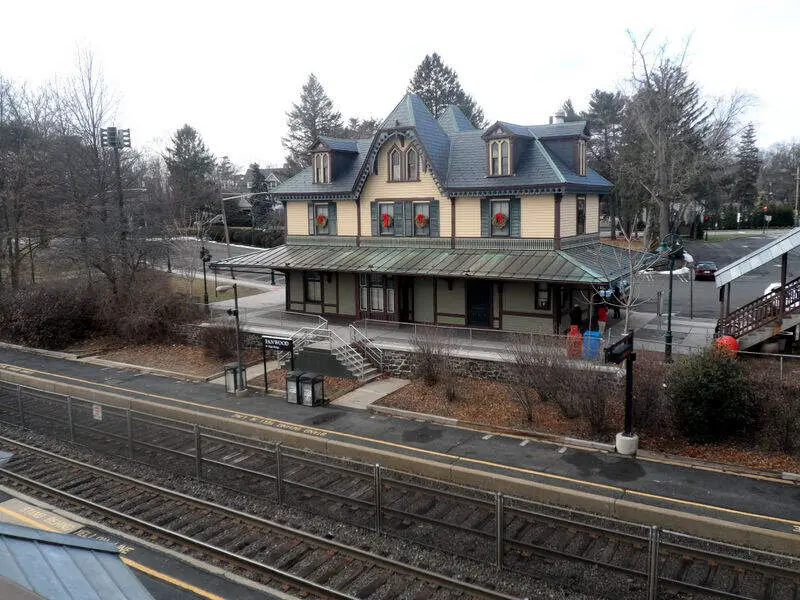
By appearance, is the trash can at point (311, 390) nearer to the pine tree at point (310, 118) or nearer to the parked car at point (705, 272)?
the parked car at point (705, 272)

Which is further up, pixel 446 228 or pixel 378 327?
pixel 446 228

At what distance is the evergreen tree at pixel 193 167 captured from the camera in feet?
253

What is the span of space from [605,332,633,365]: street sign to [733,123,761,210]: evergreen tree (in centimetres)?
8398

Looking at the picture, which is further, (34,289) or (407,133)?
(34,289)

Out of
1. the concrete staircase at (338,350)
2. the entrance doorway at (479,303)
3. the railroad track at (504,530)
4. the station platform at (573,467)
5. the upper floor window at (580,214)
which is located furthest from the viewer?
the upper floor window at (580,214)

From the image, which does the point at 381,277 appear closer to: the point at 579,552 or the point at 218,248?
the point at 579,552

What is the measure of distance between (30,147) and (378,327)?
27944 millimetres

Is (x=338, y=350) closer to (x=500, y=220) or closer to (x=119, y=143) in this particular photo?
(x=500, y=220)

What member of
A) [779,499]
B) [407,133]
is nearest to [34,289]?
[407,133]

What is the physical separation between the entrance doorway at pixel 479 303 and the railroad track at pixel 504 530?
13732mm

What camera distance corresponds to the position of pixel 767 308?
21219 mm

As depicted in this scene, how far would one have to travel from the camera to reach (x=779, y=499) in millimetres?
13648

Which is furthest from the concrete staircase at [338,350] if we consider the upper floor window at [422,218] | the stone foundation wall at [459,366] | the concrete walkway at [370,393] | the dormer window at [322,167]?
the dormer window at [322,167]

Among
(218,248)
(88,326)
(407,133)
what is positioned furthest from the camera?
(218,248)
